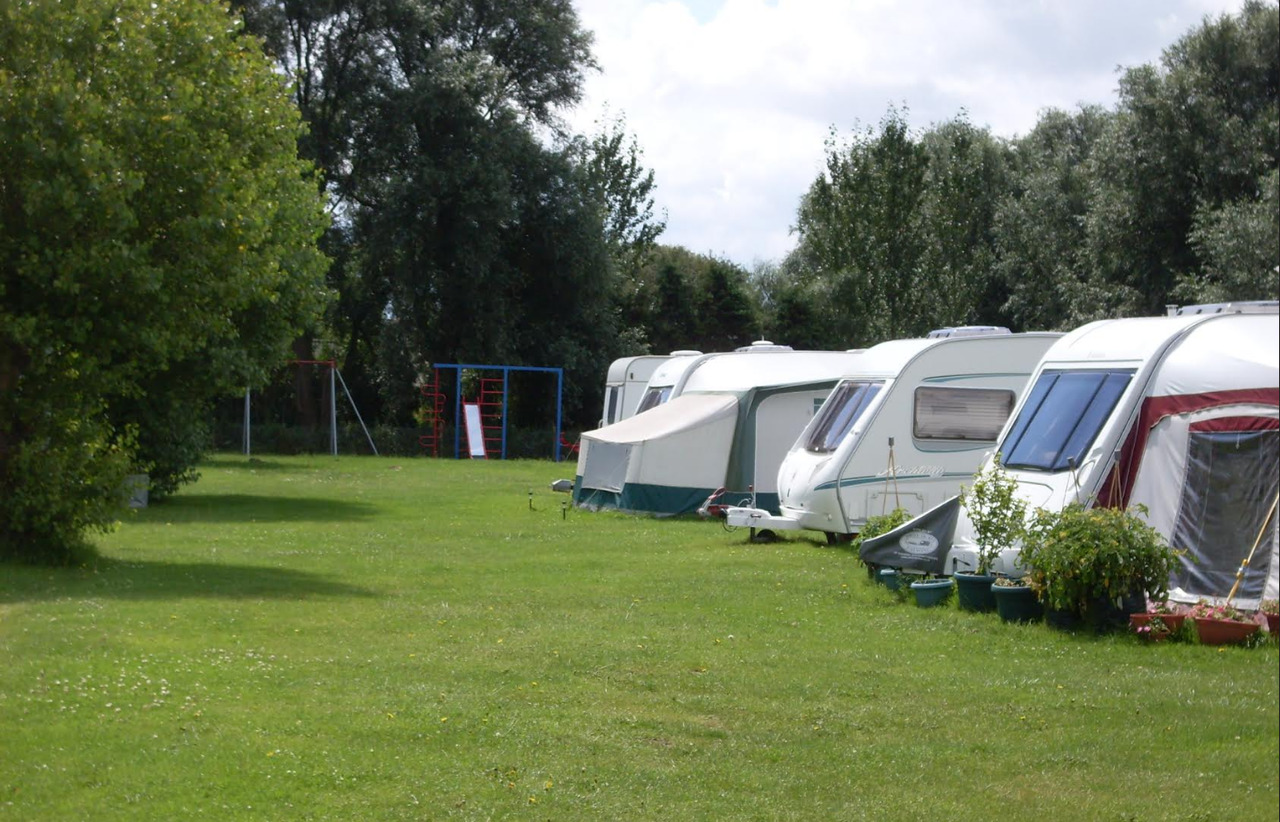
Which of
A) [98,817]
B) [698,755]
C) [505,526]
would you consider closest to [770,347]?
[505,526]

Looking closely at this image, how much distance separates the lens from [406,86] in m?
37.8

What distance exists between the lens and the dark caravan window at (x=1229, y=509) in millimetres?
1465

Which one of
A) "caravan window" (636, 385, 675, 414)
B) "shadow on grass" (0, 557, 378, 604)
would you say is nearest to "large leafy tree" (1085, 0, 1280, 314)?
"shadow on grass" (0, 557, 378, 604)

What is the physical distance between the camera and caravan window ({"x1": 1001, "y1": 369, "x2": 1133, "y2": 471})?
29.1ft

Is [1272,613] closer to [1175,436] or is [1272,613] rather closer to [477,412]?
[1175,436]

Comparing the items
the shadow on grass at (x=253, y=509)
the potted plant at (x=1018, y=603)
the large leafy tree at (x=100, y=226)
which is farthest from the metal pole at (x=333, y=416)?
the potted plant at (x=1018, y=603)

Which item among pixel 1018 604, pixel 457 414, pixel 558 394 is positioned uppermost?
pixel 558 394

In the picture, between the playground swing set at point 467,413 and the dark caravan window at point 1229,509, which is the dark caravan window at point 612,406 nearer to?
the playground swing set at point 467,413

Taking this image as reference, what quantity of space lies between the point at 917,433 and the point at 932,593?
197 inches

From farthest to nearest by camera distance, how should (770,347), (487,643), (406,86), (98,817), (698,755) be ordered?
(406,86) < (770,347) < (487,643) < (698,755) < (98,817)

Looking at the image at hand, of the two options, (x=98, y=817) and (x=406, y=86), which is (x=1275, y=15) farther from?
(x=406, y=86)

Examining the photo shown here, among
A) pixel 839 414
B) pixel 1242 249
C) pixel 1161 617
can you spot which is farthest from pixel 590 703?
pixel 839 414

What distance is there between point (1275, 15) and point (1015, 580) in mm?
9511

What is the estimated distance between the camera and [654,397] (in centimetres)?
2545
